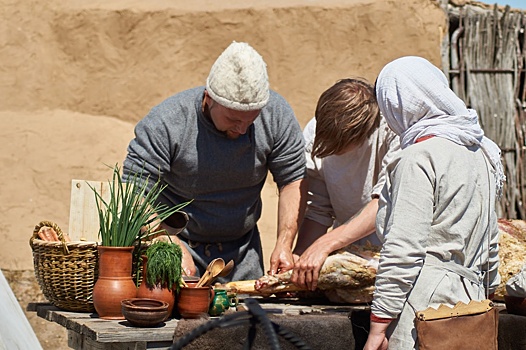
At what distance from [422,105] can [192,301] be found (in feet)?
3.45

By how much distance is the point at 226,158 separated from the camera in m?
3.69

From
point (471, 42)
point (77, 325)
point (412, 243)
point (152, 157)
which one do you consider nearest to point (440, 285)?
point (412, 243)

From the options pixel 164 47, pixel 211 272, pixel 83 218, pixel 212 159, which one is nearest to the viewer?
pixel 211 272

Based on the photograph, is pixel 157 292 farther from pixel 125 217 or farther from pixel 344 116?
pixel 344 116

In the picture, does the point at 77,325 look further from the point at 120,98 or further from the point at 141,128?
the point at 120,98

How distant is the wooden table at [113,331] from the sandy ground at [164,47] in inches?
267

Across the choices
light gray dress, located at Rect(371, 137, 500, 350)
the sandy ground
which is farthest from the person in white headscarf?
the sandy ground

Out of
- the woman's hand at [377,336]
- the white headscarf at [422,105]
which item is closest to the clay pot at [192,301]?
the woman's hand at [377,336]

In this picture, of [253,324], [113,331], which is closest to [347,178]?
[113,331]

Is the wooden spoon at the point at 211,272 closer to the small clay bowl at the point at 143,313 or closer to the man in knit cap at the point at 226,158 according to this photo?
the small clay bowl at the point at 143,313

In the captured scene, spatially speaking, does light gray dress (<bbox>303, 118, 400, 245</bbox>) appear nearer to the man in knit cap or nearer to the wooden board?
the man in knit cap

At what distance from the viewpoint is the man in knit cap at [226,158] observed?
3.41 metres

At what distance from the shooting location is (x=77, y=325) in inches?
114

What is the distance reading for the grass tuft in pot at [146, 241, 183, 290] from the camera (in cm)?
297
